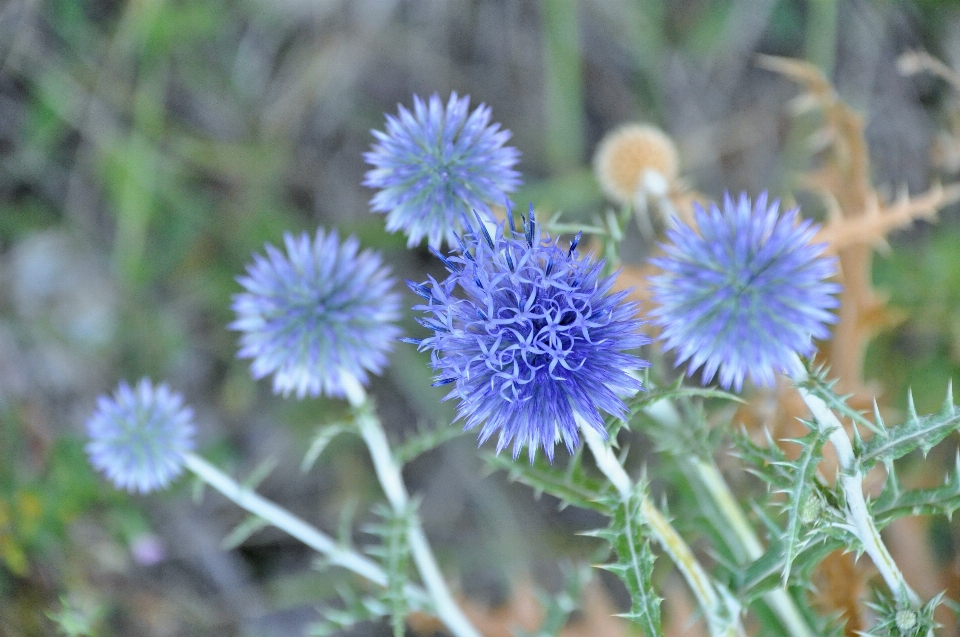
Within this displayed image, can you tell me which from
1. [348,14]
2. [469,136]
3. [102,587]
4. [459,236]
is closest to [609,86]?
[348,14]

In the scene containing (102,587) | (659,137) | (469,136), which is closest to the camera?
(469,136)

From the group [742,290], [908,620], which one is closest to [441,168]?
[742,290]

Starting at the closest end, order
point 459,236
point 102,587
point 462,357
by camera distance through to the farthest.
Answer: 1. point 462,357
2. point 459,236
3. point 102,587

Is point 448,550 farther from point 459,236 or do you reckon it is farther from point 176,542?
point 459,236

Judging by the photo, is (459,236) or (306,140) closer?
(459,236)

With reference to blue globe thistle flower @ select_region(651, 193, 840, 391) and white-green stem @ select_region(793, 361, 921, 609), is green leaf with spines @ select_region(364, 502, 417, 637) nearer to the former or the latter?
blue globe thistle flower @ select_region(651, 193, 840, 391)

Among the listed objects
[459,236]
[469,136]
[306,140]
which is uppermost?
[306,140]

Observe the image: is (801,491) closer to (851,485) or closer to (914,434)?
(851,485)

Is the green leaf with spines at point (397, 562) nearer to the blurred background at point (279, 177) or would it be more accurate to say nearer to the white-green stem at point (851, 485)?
the white-green stem at point (851, 485)
